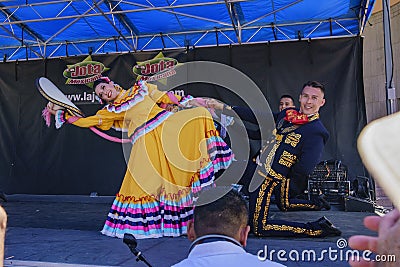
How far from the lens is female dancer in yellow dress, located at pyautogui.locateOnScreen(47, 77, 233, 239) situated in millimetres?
3428

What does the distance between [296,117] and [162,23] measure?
4.03 metres

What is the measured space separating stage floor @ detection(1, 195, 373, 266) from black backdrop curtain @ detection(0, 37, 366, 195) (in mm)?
2233

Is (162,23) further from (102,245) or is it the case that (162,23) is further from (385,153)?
(385,153)

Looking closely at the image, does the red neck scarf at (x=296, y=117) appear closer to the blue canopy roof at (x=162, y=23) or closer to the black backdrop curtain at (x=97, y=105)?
the blue canopy roof at (x=162, y=23)

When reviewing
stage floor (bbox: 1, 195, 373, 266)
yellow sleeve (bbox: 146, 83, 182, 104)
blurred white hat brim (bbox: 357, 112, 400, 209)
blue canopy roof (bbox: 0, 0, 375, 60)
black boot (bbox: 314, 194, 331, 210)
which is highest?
blue canopy roof (bbox: 0, 0, 375, 60)

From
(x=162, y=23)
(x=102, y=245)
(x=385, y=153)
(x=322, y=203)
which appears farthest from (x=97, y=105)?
(x=385, y=153)

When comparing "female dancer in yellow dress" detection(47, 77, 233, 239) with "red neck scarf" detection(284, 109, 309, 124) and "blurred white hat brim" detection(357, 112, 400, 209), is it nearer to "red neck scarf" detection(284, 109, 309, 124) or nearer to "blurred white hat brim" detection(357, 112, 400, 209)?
"red neck scarf" detection(284, 109, 309, 124)

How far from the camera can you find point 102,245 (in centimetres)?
295

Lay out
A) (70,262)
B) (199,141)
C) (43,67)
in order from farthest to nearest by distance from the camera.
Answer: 1. (43,67)
2. (199,141)
3. (70,262)

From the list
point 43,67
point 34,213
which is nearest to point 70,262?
point 34,213

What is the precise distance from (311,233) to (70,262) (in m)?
1.89

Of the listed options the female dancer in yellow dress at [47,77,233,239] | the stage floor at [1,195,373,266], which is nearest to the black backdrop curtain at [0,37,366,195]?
the stage floor at [1,195,373,266]

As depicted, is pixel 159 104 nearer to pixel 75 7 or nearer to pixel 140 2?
pixel 140 2

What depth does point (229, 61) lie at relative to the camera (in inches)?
274
